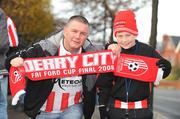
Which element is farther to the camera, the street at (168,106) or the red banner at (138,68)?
the street at (168,106)

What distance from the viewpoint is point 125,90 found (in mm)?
5648

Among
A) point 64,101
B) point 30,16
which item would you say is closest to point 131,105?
point 64,101

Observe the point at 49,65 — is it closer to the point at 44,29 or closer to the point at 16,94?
the point at 16,94

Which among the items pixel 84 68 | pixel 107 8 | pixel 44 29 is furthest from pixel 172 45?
pixel 84 68

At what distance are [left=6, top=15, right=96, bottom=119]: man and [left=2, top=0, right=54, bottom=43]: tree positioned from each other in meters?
18.5

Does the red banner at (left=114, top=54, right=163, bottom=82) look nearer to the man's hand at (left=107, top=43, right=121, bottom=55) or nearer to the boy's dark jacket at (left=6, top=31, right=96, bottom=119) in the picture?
the man's hand at (left=107, top=43, right=121, bottom=55)

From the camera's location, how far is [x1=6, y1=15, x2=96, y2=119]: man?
5.83 meters

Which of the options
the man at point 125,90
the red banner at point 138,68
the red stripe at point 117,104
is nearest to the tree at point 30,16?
the red banner at point 138,68

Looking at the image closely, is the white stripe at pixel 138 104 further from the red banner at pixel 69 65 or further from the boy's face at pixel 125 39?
the boy's face at pixel 125 39

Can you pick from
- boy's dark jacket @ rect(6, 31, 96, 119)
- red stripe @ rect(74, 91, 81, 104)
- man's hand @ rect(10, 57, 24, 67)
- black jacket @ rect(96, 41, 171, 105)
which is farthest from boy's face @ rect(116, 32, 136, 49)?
man's hand @ rect(10, 57, 24, 67)

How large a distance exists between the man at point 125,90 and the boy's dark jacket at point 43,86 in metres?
0.21

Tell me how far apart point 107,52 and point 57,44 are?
55 cm

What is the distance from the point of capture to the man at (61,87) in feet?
19.1

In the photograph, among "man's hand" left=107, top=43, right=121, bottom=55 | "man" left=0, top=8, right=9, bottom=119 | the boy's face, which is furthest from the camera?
"man" left=0, top=8, right=9, bottom=119
